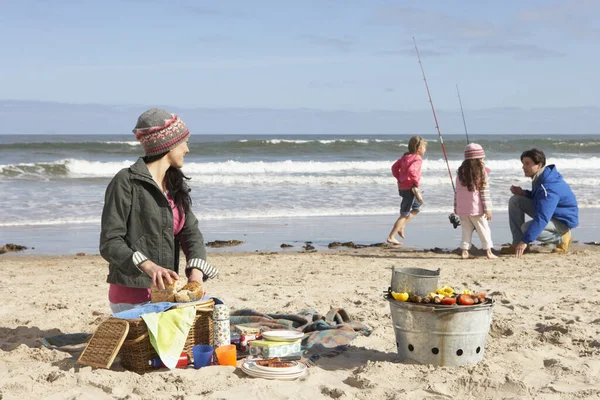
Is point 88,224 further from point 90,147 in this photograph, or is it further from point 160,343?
point 90,147

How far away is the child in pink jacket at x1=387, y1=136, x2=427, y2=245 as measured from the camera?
10.5 metres

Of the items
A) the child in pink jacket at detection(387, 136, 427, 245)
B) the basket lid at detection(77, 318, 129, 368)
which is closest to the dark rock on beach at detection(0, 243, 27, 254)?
the child in pink jacket at detection(387, 136, 427, 245)

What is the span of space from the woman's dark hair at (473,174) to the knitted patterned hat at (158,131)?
5.14 meters

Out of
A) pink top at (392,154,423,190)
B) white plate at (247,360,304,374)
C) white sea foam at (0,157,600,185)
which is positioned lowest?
white plate at (247,360,304,374)

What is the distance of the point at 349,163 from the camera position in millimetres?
29172

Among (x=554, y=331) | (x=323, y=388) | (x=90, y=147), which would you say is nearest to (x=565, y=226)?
(x=554, y=331)

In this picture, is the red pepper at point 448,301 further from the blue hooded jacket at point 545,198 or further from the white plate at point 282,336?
the blue hooded jacket at point 545,198

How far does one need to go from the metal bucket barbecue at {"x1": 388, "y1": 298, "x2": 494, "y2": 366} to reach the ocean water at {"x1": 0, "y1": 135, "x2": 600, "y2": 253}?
6050 millimetres

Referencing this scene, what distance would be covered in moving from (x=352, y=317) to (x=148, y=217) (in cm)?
218

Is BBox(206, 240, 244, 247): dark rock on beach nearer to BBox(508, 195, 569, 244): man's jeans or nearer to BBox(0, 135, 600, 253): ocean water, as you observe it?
BBox(0, 135, 600, 253): ocean water

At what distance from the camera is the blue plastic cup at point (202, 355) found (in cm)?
454

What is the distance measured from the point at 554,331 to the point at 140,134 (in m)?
3.20

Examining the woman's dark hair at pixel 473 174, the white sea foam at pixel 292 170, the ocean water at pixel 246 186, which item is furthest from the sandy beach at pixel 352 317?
the white sea foam at pixel 292 170

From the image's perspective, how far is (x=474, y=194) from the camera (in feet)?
29.7
